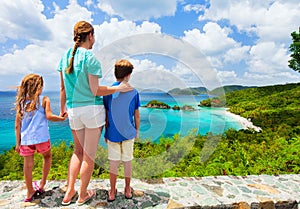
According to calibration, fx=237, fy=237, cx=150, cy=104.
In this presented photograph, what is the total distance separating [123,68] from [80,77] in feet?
1.21

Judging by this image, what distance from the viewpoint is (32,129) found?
2.06 m

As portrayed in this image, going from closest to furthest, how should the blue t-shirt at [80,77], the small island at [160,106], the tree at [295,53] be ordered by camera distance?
1. the blue t-shirt at [80,77]
2. the small island at [160,106]
3. the tree at [295,53]

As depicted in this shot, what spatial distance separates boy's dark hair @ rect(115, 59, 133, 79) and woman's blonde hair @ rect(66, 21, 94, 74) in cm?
34

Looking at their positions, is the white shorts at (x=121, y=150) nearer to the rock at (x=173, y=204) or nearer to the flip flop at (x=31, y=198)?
the rock at (x=173, y=204)

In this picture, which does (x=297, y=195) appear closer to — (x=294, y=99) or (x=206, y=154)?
(x=206, y=154)

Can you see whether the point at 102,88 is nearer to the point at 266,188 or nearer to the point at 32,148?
the point at 32,148

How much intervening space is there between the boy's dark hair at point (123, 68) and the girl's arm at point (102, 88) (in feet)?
0.29

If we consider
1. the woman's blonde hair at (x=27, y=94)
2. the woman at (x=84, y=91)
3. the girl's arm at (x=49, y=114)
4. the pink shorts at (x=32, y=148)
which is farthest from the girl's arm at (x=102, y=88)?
the pink shorts at (x=32, y=148)

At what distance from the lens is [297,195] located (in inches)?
100

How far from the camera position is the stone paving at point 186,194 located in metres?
2.21

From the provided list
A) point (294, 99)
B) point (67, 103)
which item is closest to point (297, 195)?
point (67, 103)

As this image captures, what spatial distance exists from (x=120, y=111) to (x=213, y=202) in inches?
49.8

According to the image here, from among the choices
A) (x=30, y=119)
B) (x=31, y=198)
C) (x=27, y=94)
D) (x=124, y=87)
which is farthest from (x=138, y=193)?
(x=27, y=94)

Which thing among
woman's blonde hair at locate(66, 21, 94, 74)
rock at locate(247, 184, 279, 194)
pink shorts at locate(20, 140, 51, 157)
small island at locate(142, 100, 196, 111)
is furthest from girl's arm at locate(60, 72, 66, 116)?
rock at locate(247, 184, 279, 194)
